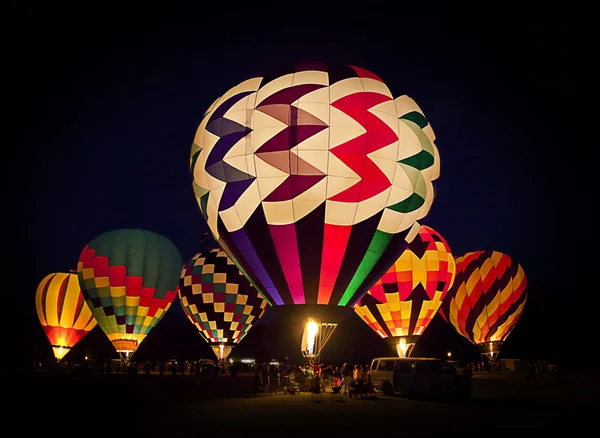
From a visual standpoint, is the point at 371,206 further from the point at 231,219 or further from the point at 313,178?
the point at 231,219

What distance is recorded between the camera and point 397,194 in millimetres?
17875

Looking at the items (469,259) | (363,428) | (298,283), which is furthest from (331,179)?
(469,259)

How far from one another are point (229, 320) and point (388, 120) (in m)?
16.4

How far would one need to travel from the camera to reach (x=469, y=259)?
3500cm

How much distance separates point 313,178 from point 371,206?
6.51ft

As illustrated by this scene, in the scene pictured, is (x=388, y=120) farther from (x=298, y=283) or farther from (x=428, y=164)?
(x=298, y=283)

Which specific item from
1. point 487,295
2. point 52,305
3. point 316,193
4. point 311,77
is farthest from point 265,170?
point 52,305

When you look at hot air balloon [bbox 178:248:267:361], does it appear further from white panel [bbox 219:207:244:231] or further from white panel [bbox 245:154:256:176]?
white panel [bbox 245:154:256:176]

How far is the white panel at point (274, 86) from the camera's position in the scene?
17.7 meters

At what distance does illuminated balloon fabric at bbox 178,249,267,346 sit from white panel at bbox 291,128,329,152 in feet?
48.2

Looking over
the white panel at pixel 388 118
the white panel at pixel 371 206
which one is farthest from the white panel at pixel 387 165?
the white panel at pixel 388 118

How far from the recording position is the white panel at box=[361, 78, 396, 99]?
18.1 m

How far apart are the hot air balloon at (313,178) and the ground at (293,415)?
377cm

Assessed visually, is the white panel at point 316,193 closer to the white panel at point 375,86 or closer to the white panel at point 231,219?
the white panel at point 231,219
